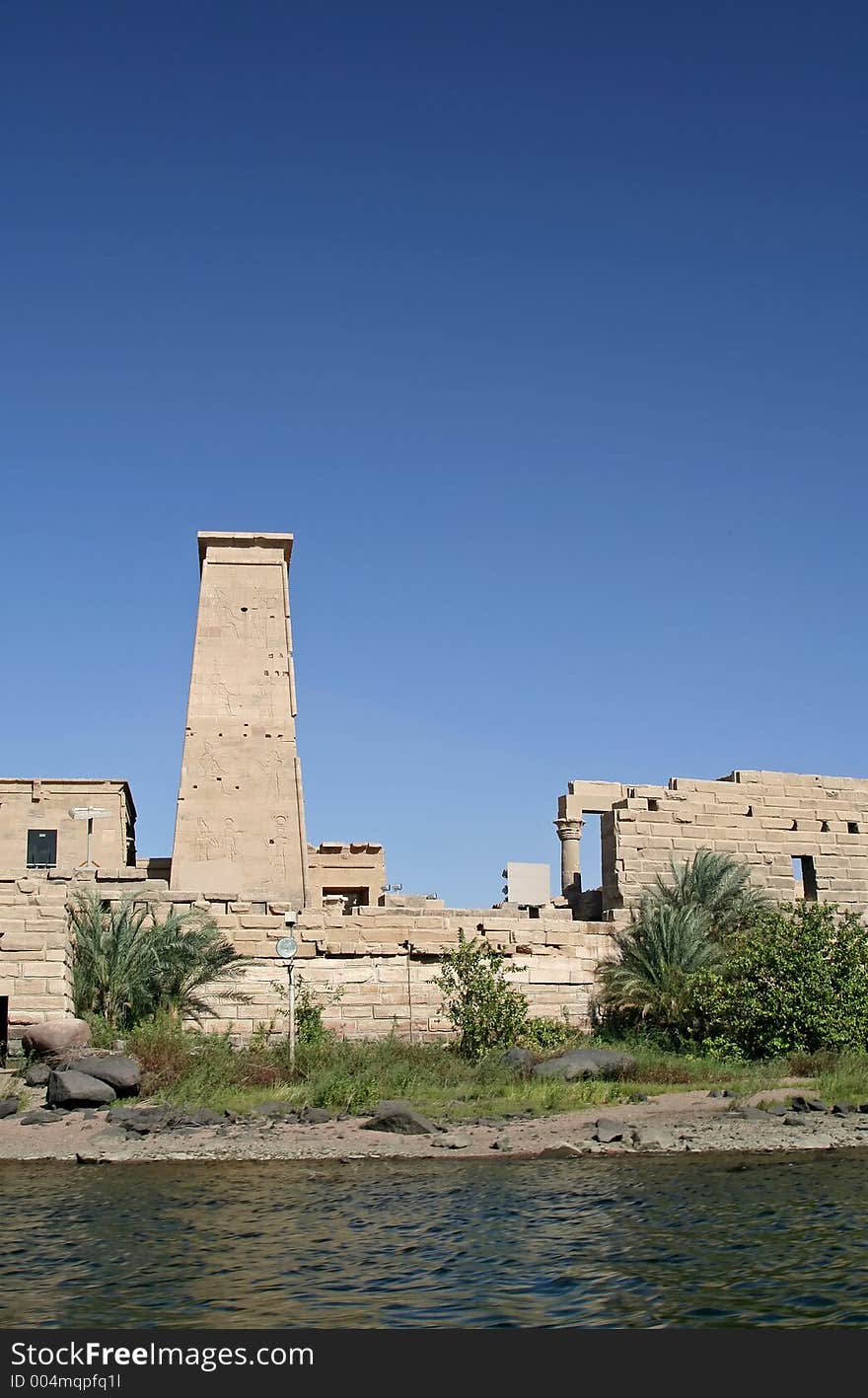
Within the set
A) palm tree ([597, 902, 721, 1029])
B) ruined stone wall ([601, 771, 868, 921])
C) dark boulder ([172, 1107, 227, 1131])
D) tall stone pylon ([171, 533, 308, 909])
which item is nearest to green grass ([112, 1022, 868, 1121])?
dark boulder ([172, 1107, 227, 1131])

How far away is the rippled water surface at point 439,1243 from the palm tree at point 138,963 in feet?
14.7

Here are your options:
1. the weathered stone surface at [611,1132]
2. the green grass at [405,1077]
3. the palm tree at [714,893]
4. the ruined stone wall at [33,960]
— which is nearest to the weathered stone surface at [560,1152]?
the weathered stone surface at [611,1132]

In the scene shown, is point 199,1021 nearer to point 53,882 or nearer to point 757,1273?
point 53,882

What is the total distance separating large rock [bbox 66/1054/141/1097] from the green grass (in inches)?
10.9

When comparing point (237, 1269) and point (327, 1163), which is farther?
point (327, 1163)

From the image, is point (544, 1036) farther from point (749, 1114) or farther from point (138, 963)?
point (138, 963)

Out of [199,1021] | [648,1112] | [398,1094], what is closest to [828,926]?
[648,1112]

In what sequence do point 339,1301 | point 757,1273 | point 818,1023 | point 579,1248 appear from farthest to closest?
point 818,1023
point 579,1248
point 757,1273
point 339,1301

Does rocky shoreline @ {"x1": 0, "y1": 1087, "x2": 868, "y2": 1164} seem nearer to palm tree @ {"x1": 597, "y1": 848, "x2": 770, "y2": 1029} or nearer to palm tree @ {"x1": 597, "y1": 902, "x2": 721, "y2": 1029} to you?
palm tree @ {"x1": 597, "y1": 902, "x2": 721, "y2": 1029}

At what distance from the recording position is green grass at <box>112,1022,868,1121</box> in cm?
1432

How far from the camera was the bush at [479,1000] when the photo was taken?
17.3 metres

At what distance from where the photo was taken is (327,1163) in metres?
11.9

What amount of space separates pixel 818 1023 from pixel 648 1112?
13.1ft

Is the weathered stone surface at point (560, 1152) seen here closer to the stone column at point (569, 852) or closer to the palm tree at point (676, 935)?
the palm tree at point (676, 935)
